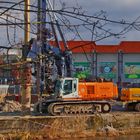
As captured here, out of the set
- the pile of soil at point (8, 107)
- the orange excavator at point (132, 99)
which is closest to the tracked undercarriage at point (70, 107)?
the orange excavator at point (132, 99)

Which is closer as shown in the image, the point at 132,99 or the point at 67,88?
the point at 67,88

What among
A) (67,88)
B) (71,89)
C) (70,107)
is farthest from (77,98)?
(70,107)

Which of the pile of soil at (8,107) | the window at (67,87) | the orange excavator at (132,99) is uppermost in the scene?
the window at (67,87)

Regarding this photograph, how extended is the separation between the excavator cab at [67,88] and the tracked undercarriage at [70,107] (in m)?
0.80

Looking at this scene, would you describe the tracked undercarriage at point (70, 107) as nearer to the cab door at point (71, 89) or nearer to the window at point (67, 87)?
the cab door at point (71, 89)

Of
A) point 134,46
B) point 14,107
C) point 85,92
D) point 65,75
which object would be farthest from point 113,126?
point 134,46

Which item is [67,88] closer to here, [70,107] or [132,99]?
[70,107]

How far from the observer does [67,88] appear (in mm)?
28391

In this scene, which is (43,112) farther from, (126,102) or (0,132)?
(126,102)

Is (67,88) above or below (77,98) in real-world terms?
above

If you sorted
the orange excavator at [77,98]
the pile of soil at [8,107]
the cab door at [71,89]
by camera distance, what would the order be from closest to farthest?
the orange excavator at [77,98] < the cab door at [71,89] < the pile of soil at [8,107]

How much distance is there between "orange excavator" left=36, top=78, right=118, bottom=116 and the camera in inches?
1083

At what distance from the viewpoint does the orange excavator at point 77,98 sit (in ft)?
90.3

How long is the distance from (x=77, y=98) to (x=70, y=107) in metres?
1.01
